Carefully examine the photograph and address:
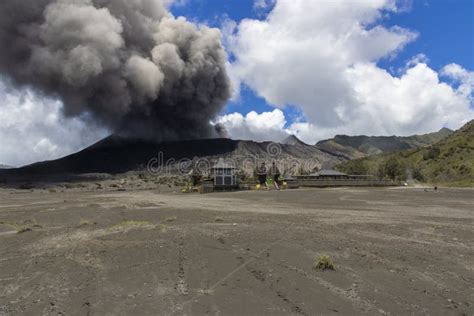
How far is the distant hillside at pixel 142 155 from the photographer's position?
122 m

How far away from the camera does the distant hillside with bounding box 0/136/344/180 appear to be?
399ft

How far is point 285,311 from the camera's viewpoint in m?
7.12

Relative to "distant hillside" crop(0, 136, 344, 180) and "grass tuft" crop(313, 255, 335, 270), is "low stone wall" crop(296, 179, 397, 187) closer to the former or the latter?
"distant hillside" crop(0, 136, 344, 180)

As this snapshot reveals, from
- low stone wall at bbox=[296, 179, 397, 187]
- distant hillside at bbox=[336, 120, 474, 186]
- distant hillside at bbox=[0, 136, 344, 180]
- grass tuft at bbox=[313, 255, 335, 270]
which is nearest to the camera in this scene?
grass tuft at bbox=[313, 255, 335, 270]

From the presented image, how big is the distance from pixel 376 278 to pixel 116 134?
139 meters

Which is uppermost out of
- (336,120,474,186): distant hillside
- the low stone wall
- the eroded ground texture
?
(336,120,474,186): distant hillside

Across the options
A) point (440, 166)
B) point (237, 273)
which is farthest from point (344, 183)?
point (237, 273)

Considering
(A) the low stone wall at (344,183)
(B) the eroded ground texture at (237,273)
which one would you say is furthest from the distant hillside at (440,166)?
(B) the eroded ground texture at (237,273)

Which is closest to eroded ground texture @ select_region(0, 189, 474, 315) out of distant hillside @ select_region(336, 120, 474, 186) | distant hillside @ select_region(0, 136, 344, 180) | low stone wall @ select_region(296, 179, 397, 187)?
low stone wall @ select_region(296, 179, 397, 187)

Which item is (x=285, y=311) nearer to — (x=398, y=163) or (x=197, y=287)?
(x=197, y=287)

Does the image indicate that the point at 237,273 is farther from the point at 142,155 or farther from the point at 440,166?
the point at 142,155

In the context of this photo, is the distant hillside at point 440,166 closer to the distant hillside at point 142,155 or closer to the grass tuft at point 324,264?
the distant hillside at point 142,155

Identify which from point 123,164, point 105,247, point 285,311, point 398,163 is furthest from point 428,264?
point 123,164

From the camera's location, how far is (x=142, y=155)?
433 feet
